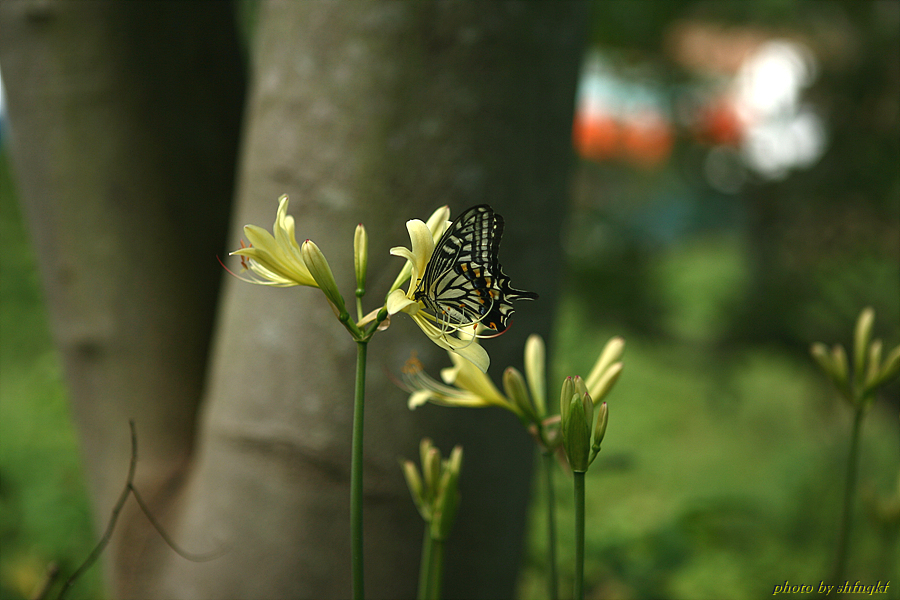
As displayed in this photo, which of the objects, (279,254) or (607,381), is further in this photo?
(607,381)

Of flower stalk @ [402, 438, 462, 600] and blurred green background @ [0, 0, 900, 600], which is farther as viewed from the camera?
blurred green background @ [0, 0, 900, 600]

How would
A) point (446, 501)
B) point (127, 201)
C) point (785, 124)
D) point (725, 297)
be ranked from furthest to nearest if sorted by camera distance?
1. point (725, 297)
2. point (785, 124)
3. point (127, 201)
4. point (446, 501)

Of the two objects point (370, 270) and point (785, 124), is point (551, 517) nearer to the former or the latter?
point (370, 270)

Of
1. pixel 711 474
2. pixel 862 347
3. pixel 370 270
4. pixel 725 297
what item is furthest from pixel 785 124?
pixel 370 270

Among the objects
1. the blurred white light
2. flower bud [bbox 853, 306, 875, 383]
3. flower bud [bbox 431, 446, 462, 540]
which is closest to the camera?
flower bud [bbox 431, 446, 462, 540]

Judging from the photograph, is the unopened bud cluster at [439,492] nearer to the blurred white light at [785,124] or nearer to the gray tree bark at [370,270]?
the gray tree bark at [370,270]

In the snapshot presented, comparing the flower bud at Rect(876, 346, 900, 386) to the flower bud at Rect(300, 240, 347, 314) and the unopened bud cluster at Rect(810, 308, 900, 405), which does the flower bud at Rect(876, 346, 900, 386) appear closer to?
the unopened bud cluster at Rect(810, 308, 900, 405)

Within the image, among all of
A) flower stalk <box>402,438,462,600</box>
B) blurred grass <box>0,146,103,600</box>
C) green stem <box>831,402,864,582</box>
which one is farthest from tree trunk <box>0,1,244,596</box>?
green stem <box>831,402,864,582</box>
